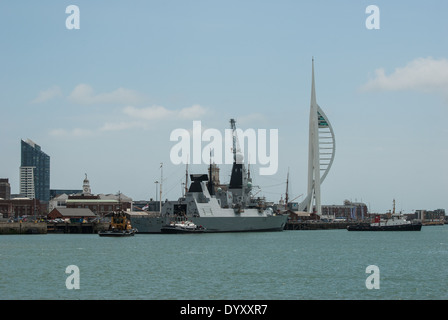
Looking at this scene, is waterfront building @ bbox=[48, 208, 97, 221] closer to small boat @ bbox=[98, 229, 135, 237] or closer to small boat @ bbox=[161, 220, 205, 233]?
small boat @ bbox=[161, 220, 205, 233]

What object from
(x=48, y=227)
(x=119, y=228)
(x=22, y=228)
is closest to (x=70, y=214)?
(x=48, y=227)

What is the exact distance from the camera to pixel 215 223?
106 metres

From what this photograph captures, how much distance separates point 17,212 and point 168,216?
8505 cm

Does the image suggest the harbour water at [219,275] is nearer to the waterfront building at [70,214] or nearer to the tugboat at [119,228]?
the tugboat at [119,228]

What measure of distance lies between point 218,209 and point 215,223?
308 cm

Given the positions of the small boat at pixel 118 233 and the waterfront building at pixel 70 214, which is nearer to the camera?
the small boat at pixel 118 233

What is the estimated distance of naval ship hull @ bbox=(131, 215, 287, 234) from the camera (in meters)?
105

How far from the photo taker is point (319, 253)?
63344mm

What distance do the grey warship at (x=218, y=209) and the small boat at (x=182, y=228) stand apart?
205 centimetres

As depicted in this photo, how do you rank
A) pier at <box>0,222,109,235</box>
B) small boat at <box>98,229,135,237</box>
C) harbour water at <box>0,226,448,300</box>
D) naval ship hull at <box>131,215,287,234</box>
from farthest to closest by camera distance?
pier at <box>0,222,109,235</box>, naval ship hull at <box>131,215,287,234</box>, small boat at <box>98,229,135,237</box>, harbour water at <box>0,226,448,300</box>

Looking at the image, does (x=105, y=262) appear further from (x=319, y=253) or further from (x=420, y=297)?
(x=420, y=297)

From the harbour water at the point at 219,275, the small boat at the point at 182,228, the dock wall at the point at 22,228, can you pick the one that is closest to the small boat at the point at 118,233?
the small boat at the point at 182,228

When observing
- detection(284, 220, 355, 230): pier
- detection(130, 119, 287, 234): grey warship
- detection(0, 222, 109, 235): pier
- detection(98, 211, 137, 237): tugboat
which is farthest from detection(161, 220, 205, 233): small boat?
detection(284, 220, 355, 230): pier

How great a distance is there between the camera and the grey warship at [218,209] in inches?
4144
